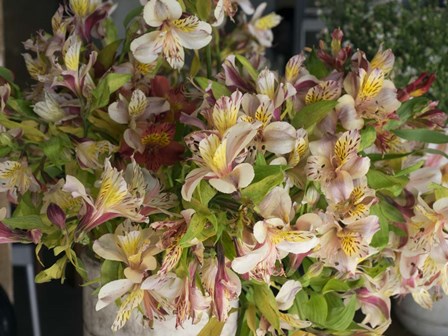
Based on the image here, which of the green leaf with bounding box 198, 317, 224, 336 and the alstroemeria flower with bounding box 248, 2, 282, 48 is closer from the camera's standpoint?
the green leaf with bounding box 198, 317, 224, 336

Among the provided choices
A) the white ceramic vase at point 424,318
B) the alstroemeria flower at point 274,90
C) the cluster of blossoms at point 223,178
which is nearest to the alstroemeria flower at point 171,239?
the cluster of blossoms at point 223,178

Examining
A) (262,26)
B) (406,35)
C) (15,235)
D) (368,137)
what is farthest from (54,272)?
(406,35)

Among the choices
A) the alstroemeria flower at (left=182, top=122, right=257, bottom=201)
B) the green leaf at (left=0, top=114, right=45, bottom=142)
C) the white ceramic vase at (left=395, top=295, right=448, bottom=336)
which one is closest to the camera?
the alstroemeria flower at (left=182, top=122, right=257, bottom=201)

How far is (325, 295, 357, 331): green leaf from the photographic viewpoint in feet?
1.92

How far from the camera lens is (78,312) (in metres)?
1.05

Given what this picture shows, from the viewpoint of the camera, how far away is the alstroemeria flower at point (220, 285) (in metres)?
0.49

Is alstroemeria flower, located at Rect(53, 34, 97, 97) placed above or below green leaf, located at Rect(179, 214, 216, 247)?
above

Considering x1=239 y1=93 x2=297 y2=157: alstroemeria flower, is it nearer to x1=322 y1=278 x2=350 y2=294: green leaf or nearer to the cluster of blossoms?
the cluster of blossoms

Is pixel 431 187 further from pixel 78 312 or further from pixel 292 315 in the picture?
pixel 78 312

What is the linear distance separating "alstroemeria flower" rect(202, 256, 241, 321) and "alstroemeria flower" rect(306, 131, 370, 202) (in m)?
0.09

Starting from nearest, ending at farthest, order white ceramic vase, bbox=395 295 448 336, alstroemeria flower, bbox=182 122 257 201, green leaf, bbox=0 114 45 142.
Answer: alstroemeria flower, bbox=182 122 257 201, green leaf, bbox=0 114 45 142, white ceramic vase, bbox=395 295 448 336

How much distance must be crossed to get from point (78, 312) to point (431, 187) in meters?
0.65

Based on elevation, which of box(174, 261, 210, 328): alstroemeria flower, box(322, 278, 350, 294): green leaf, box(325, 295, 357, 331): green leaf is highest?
box(174, 261, 210, 328): alstroemeria flower

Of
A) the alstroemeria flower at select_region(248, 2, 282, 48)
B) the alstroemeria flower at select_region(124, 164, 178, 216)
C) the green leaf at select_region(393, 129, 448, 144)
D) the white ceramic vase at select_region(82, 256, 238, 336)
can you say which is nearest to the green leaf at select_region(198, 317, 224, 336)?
the white ceramic vase at select_region(82, 256, 238, 336)
